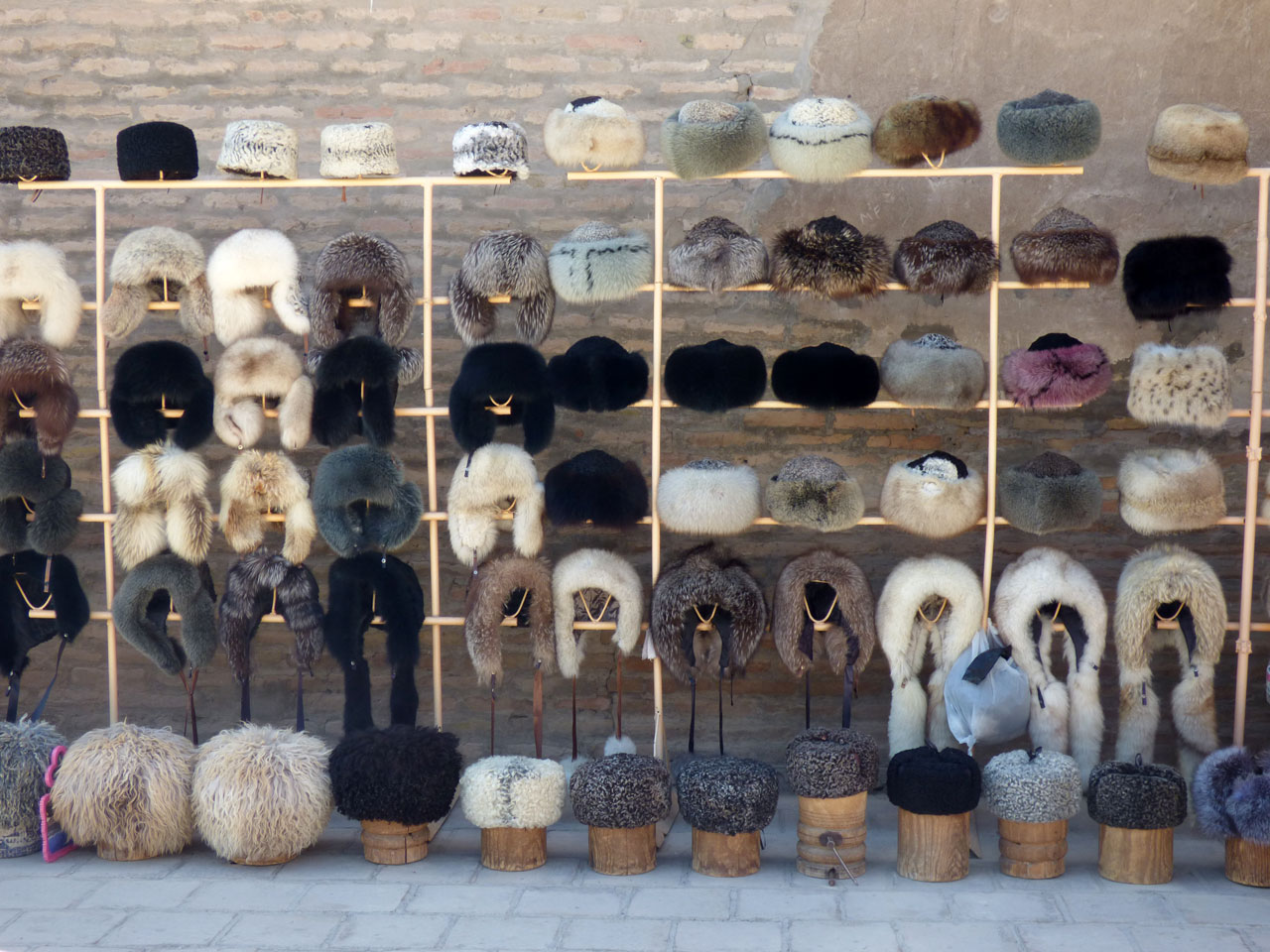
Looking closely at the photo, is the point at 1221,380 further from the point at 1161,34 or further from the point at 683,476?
the point at 683,476

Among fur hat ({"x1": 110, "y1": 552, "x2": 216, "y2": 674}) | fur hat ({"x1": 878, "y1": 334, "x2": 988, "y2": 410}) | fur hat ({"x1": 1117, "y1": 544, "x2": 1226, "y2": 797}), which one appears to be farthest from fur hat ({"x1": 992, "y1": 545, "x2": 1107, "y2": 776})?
fur hat ({"x1": 110, "y1": 552, "x2": 216, "y2": 674})

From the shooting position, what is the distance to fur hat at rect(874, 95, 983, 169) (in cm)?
454

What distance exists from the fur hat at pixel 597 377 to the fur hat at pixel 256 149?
1257 mm

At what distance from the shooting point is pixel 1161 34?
16.9 feet

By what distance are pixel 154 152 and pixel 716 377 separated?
2.23 meters

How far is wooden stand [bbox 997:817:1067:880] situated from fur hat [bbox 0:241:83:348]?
152 inches

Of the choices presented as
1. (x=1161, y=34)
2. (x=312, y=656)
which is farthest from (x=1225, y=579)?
(x=312, y=656)

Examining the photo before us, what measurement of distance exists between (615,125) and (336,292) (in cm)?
119

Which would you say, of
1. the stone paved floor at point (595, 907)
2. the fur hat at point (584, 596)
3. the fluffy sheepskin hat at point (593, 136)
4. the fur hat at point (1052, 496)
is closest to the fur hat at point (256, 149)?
the fluffy sheepskin hat at point (593, 136)

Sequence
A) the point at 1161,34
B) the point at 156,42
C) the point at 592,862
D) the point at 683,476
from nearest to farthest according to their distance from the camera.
Answer: the point at 592,862 → the point at 683,476 → the point at 1161,34 → the point at 156,42

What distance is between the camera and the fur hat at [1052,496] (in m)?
4.50

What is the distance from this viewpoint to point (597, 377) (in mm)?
4621

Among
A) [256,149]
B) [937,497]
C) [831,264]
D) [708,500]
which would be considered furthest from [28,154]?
[937,497]

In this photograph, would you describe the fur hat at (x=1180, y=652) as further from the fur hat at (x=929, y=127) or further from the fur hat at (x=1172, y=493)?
the fur hat at (x=929, y=127)
